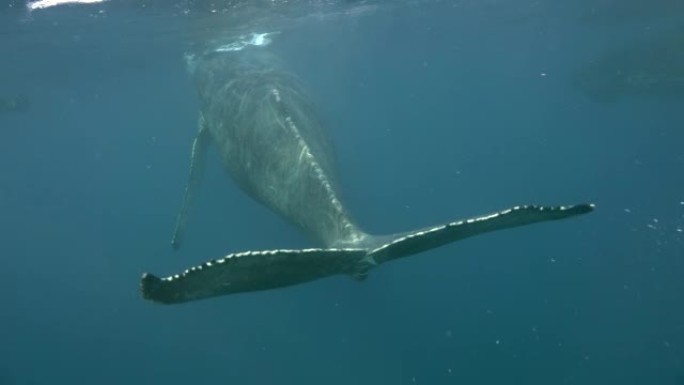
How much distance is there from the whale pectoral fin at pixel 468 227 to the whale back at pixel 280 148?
946 mm

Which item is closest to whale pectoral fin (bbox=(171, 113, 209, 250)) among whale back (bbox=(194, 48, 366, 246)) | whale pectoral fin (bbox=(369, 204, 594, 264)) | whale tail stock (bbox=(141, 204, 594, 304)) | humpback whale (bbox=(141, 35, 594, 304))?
humpback whale (bbox=(141, 35, 594, 304))

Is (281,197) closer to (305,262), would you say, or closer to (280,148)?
(280,148)

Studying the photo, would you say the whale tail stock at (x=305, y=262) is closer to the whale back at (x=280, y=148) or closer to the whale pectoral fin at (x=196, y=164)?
the whale back at (x=280, y=148)

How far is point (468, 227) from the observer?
21.0 ft

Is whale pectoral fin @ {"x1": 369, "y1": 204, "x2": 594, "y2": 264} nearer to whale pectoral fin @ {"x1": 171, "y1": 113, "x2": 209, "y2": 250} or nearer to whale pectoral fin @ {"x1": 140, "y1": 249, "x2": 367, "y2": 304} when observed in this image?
whale pectoral fin @ {"x1": 140, "y1": 249, "x2": 367, "y2": 304}

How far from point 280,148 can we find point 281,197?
38.5 inches

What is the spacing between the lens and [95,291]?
134ft

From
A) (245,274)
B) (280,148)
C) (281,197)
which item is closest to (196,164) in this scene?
(280,148)

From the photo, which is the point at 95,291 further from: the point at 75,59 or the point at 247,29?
the point at 247,29

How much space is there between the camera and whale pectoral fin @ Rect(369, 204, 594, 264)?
603 centimetres

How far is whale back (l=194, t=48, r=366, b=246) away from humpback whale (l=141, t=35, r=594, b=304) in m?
0.02

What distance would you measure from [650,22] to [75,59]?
38.7m

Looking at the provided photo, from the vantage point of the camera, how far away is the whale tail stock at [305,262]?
522cm

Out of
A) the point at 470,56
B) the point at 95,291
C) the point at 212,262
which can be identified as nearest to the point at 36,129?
the point at 95,291
